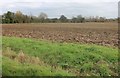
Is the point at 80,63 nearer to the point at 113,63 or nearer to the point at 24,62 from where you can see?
the point at 113,63

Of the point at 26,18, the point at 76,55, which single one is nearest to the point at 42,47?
the point at 76,55

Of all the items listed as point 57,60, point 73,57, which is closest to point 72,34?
point 73,57

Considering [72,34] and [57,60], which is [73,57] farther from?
[72,34]

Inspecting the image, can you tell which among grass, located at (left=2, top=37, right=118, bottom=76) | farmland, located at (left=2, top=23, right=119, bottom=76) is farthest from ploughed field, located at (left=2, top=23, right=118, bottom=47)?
farmland, located at (left=2, top=23, right=119, bottom=76)

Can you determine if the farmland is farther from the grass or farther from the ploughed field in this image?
the ploughed field

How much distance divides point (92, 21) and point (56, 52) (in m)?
34.8

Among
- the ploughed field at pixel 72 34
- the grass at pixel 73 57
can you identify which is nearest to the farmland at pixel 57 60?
the grass at pixel 73 57

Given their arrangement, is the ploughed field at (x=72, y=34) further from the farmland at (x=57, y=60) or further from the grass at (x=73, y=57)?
the farmland at (x=57, y=60)

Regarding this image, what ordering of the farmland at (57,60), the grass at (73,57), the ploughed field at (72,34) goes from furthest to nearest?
the ploughed field at (72,34) → the grass at (73,57) → the farmland at (57,60)

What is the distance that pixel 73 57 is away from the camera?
11500mm

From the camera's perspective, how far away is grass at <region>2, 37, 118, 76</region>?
10.1m

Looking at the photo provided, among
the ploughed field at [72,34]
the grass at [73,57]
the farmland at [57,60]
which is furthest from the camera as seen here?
the ploughed field at [72,34]

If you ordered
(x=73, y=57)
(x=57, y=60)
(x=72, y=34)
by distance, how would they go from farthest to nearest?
1. (x=72, y=34)
2. (x=73, y=57)
3. (x=57, y=60)

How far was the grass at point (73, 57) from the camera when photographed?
10078 mm
